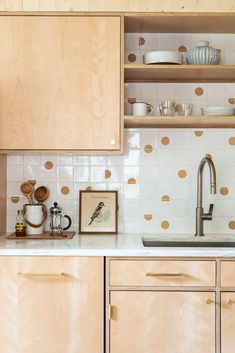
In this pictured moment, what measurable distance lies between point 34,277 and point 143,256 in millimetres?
548

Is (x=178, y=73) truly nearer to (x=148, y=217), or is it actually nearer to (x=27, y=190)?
(x=148, y=217)

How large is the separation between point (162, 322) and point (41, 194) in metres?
1.09

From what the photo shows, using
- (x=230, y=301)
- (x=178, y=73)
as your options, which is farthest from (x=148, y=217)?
(x=178, y=73)

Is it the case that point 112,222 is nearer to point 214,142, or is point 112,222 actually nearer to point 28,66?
point 214,142

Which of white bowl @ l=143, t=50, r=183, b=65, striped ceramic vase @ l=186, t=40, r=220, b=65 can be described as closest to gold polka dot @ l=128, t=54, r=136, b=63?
white bowl @ l=143, t=50, r=183, b=65

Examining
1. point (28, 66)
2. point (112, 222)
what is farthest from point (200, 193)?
point (28, 66)

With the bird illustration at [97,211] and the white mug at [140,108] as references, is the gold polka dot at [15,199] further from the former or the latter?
the white mug at [140,108]

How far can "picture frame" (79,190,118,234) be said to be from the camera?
Result: 8.61 ft

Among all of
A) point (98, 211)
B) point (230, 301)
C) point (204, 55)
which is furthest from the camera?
point (98, 211)

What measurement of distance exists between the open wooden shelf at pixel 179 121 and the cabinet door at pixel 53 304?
0.83m

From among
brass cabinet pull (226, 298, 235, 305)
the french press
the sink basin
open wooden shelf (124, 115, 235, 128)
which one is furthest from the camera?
the french press

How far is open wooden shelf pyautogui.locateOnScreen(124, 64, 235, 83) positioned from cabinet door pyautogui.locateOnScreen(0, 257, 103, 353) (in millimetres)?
1093

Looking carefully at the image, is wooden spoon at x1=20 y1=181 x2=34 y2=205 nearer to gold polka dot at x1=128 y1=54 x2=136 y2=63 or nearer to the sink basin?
the sink basin

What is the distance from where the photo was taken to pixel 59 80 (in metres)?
2.32
